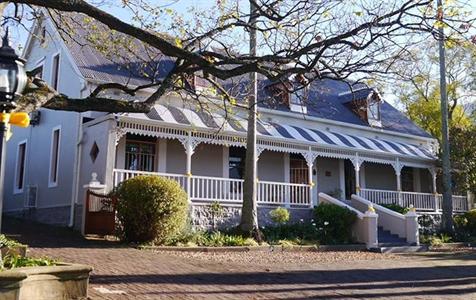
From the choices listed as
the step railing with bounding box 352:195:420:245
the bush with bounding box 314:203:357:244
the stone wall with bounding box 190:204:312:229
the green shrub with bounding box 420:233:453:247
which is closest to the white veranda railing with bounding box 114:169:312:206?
the stone wall with bounding box 190:204:312:229

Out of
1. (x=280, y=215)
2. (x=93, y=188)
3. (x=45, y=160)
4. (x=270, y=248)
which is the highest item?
(x=45, y=160)

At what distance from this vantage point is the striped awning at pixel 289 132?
17469 mm

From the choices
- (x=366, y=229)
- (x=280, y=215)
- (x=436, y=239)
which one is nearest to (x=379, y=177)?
(x=436, y=239)

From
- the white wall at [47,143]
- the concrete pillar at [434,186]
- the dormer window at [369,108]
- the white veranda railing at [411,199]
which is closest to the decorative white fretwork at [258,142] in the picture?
the concrete pillar at [434,186]

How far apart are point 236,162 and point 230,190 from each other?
7.16 ft

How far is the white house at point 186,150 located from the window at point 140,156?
36mm

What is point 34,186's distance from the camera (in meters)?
20.0

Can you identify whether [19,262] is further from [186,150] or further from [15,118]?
[186,150]

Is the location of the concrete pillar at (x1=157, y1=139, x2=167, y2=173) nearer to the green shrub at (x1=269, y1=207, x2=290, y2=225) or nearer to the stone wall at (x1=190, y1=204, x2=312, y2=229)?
the stone wall at (x1=190, y1=204, x2=312, y2=229)

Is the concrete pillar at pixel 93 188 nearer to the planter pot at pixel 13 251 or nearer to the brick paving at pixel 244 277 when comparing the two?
the brick paving at pixel 244 277

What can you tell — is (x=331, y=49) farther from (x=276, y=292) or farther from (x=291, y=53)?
(x=276, y=292)

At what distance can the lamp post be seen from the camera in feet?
19.4

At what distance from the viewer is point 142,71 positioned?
1340 cm

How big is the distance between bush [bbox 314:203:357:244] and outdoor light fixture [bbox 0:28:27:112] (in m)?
13.4
